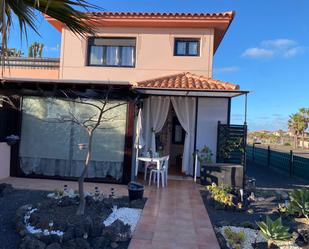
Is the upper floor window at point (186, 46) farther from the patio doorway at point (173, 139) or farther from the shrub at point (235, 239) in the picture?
the shrub at point (235, 239)

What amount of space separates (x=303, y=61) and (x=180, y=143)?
29.5 feet

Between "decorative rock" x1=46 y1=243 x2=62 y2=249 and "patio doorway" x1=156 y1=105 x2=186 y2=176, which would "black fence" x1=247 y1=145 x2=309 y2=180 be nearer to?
"patio doorway" x1=156 y1=105 x2=186 y2=176

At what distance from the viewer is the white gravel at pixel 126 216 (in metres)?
6.26

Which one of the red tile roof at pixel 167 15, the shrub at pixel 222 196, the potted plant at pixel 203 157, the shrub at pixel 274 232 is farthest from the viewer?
the red tile roof at pixel 167 15

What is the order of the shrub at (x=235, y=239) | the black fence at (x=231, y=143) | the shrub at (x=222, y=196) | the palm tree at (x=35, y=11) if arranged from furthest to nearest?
the black fence at (x=231, y=143) → the shrub at (x=222, y=196) → the shrub at (x=235, y=239) → the palm tree at (x=35, y=11)

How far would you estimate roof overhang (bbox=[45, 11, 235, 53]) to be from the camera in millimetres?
12125

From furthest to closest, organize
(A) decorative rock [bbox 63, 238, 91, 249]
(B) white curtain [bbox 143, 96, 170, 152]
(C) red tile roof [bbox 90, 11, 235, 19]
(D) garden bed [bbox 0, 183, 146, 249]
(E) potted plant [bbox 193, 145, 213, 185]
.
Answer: (B) white curtain [bbox 143, 96, 170, 152] < (C) red tile roof [bbox 90, 11, 235, 19] < (E) potted plant [bbox 193, 145, 213, 185] < (D) garden bed [bbox 0, 183, 146, 249] < (A) decorative rock [bbox 63, 238, 91, 249]

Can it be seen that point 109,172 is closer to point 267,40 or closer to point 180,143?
point 180,143

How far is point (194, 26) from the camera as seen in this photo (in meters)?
12.6

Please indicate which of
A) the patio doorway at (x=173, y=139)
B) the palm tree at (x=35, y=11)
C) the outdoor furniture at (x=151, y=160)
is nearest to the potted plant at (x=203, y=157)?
the outdoor furniture at (x=151, y=160)

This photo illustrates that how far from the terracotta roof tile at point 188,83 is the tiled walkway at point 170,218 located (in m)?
3.29

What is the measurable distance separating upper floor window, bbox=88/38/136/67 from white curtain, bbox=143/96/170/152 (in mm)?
2000

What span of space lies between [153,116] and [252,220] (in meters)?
6.29

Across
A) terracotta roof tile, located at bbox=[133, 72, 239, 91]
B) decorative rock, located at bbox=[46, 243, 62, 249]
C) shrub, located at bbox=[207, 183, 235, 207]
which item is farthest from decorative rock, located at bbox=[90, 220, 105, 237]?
terracotta roof tile, located at bbox=[133, 72, 239, 91]
